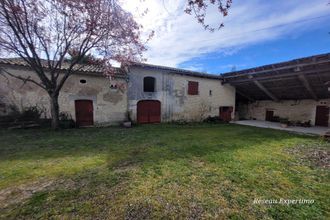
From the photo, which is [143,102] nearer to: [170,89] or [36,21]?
[170,89]

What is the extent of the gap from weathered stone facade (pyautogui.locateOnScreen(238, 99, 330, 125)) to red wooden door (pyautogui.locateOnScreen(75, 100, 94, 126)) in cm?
1415

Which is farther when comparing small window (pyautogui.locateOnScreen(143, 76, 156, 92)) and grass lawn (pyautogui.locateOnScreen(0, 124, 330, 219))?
small window (pyautogui.locateOnScreen(143, 76, 156, 92))

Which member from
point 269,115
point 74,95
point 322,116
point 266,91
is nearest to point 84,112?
point 74,95

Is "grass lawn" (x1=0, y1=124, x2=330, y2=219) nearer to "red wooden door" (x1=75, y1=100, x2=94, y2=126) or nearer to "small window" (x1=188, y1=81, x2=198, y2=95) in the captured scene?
"red wooden door" (x1=75, y1=100, x2=94, y2=126)

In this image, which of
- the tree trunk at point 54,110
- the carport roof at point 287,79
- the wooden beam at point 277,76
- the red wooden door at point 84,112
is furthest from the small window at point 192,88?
the tree trunk at point 54,110

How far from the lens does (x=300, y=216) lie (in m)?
2.60

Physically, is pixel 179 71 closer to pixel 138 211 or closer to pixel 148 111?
pixel 148 111

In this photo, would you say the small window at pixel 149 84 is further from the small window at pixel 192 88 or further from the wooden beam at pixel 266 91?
the wooden beam at pixel 266 91

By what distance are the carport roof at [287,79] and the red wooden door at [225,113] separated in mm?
2051

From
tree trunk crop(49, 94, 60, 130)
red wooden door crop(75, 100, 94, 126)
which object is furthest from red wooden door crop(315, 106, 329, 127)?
tree trunk crop(49, 94, 60, 130)

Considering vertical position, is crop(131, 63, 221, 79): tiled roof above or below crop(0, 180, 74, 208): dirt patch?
above

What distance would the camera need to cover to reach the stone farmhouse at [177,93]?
8875 mm

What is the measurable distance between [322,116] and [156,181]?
14427 millimetres

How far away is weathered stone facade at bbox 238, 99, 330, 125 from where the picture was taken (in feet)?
42.5
